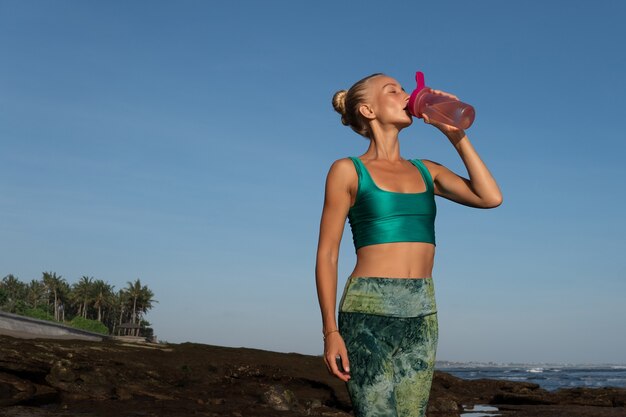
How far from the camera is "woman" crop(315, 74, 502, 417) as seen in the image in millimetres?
2992

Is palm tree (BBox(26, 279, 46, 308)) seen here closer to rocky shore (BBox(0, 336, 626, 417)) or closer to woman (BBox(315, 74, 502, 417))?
rocky shore (BBox(0, 336, 626, 417))

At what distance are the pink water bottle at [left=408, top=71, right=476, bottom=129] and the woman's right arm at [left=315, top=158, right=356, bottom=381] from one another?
45cm

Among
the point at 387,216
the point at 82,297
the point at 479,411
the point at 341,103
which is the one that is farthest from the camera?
the point at 82,297

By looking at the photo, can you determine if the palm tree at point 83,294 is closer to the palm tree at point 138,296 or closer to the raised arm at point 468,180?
the palm tree at point 138,296

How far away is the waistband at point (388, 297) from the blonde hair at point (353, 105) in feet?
2.89

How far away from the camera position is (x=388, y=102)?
3422mm

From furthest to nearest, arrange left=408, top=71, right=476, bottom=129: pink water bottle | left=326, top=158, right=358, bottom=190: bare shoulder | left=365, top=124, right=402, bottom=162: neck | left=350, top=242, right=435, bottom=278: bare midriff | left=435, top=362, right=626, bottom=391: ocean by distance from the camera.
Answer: left=435, top=362, right=626, bottom=391: ocean, left=365, top=124, right=402, bottom=162: neck, left=408, top=71, right=476, bottom=129: pink water bottle, left=326, top=158, right=358, bottom=190: bare shoulder, left=350, top=242, right=435, bottom=278: bare midriff

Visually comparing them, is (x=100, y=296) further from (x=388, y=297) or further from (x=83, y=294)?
(x=388, y=297)

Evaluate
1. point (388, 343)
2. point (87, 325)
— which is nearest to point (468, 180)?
point (388, 343)

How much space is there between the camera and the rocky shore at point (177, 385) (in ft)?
44.1

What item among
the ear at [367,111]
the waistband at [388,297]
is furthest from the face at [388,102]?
the waistband at [388,297]

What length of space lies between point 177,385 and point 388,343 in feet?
46.4

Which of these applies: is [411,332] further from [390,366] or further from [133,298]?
[133,298]

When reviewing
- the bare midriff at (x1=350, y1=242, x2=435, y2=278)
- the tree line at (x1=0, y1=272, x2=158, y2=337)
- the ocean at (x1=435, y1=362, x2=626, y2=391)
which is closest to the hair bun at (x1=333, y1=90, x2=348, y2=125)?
the bare midriff at (x1=350, y1=242, x2=435, y2=278)
